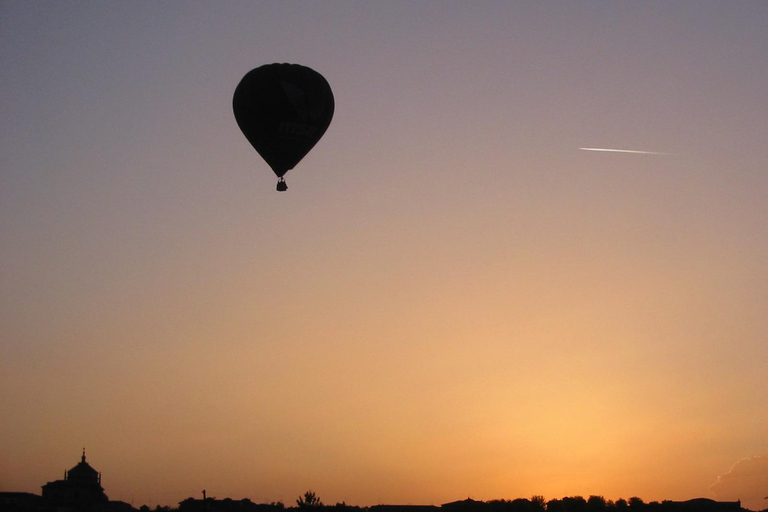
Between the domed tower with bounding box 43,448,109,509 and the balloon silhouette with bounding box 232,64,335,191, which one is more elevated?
the balloon silhouette with bounding box 232,64,335,191

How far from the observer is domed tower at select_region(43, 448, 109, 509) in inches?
3780

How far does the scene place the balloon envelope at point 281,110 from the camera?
3562 cm

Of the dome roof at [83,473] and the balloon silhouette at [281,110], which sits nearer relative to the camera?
the balloon silhouette at [281,110]

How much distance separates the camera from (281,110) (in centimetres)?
3559

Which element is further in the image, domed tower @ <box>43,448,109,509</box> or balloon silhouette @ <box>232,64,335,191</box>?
domed tower @ <box>43,448,109,509</box>

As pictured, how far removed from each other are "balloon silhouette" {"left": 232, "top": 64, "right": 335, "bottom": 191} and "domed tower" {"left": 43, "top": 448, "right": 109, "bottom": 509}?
70.9 metres

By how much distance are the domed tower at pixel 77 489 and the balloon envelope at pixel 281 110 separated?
70821mm

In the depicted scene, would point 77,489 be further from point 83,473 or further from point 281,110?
point 281,110

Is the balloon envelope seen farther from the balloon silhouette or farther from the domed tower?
the domed tower

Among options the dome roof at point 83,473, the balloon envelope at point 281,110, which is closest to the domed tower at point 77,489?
the dome roof at point 83,473

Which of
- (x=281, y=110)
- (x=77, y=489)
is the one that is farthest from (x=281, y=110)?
(x=77, y=489)

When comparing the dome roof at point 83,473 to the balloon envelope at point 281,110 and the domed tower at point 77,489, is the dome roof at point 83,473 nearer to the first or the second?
the domed tower at point 77,489

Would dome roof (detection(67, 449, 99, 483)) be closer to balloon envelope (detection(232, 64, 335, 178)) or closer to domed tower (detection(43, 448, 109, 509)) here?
domed tower (detection(43, 448, 109, 509))

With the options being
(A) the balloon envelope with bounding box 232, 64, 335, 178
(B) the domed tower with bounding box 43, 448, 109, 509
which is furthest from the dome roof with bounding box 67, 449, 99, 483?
(A) the balloon envelope with bounding box 232, 64, 335, 178
